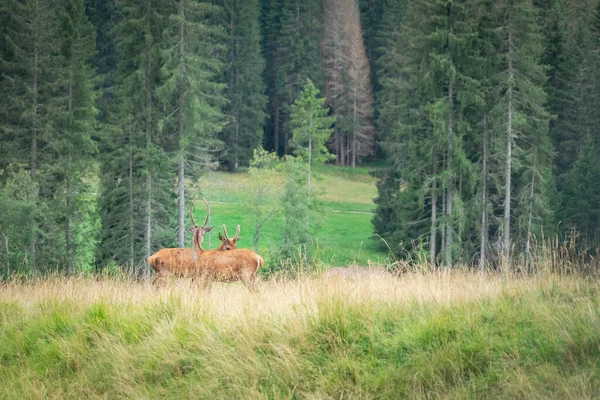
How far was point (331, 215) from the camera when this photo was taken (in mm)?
55188

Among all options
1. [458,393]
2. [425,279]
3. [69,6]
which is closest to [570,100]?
[69,6]

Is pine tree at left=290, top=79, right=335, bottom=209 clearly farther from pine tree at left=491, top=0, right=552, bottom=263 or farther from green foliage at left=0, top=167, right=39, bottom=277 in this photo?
green foliage at left=0, top=167, right=39, bottom=277

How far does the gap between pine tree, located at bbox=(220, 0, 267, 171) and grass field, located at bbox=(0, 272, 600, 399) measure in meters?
60.0

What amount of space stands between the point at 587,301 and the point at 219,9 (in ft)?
106

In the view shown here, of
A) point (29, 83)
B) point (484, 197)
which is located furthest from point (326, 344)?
point (29, 83)

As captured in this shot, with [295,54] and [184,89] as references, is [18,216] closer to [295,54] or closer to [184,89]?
[184,89]

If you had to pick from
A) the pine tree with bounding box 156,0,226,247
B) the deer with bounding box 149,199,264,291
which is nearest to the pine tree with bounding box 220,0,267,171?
the pine tree with bounding box 156,0,226,247

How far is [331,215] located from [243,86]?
74.4ft

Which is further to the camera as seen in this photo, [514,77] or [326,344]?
[514,77]

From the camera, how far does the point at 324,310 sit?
22.3ft

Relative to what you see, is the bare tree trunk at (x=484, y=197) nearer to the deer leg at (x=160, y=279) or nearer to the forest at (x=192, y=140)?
the forest at (x=192, y=140)

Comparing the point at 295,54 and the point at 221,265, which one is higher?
the point at 295,54

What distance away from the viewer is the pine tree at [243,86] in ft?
228

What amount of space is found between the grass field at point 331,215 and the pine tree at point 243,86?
3.86 m
